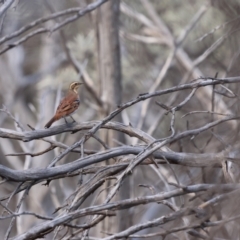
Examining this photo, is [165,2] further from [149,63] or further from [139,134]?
[139,134]

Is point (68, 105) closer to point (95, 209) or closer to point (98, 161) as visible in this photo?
point (98, 161)

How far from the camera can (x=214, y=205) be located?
2.64 m

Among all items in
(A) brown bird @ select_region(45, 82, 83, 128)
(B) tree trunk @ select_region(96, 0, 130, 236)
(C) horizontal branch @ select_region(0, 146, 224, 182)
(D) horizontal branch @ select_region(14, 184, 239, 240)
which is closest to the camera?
(D) horizontal branch @ select_region(14, 184, 239, 240)

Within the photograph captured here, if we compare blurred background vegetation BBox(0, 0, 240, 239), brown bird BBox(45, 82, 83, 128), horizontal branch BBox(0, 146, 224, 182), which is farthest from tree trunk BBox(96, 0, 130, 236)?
horizontal branch BBox(0, 146, 224, 182)

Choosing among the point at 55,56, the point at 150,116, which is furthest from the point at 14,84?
the point at 150,116

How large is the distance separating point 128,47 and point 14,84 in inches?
110

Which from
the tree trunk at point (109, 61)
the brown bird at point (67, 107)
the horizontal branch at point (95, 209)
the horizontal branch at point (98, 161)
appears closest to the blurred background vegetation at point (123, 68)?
the tree trunk at point (109, 61)

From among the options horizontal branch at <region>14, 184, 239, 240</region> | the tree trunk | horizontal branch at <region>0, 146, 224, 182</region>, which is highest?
the tree trunk

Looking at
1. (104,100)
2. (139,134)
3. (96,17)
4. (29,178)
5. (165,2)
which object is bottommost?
(29,178)

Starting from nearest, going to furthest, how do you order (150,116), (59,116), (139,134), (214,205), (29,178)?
(214,205)
(29,178)
(139,134)
(59,116)
(150,116)

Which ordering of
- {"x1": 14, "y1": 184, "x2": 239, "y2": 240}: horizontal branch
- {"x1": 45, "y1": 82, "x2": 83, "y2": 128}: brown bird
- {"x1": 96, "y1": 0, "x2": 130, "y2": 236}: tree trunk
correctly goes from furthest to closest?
1. {"x1": 96, "y1": 0, "x2": 130, "y2": 236}: tree trunk
2. {"x1": 45, "y1": 82, "x2": 83, "y2": 128}: brown bird
3. {"x1": 14, "y1": 184, "x2": 239, "y2": 240}: horizontal branch

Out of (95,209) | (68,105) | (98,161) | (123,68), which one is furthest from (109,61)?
(123,68)

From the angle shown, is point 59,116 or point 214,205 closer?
point 214,205

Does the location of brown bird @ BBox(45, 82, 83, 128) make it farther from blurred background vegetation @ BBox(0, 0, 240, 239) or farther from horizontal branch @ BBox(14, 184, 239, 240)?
blurred background vegetation @ BBox(0, 0, 240, 239)
